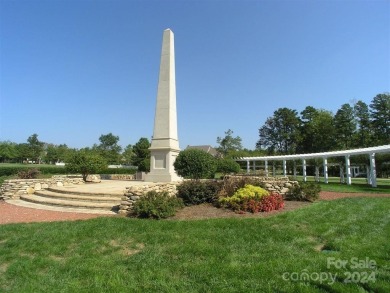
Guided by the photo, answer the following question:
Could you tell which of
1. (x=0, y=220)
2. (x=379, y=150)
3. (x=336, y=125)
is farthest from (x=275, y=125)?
(x=0, y=220)

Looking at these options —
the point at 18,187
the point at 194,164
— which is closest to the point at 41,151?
the point at 18,187

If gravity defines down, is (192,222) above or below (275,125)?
below

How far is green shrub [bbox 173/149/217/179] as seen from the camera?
1239 cm

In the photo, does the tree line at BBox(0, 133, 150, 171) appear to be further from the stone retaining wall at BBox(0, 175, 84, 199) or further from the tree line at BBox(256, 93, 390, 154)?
the stone retaining wall at BBox(0, 175, 84, 199)

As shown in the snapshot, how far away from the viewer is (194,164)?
487 inches

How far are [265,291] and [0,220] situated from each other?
797cm

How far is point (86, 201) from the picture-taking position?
32.8 ft

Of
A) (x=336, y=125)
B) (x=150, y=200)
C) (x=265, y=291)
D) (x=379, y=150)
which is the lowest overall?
(x=265, y=291)

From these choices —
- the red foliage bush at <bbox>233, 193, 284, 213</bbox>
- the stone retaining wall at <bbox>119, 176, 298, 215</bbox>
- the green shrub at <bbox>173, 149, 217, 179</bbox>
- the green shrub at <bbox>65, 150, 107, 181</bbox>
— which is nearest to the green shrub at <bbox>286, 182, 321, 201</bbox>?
the stone retaining wall at <bbox>119, 176, 298, 215</bbox>

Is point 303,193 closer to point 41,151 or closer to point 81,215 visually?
point 81,215

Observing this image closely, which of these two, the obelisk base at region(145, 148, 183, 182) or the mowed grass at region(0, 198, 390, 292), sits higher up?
the obelisk base at region(145, 148, 183, 182)

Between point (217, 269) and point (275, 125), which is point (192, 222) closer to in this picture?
point (217, 269)

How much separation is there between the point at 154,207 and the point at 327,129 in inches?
1944

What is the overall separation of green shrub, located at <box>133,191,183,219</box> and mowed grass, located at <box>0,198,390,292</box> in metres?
0.52
